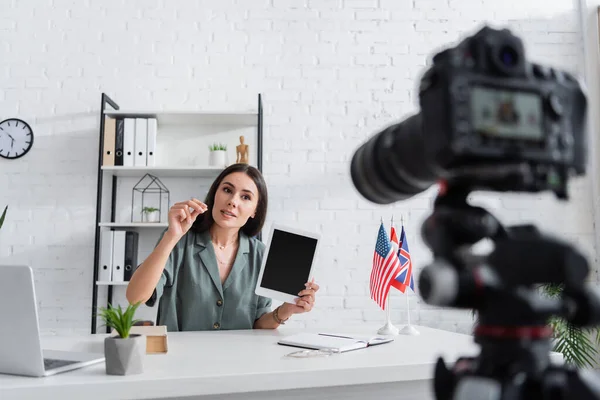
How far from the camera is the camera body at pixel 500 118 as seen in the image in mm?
445

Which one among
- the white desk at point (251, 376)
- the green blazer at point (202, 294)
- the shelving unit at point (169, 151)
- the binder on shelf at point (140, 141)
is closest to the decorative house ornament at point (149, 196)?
the shelving unit at point (169, 151)

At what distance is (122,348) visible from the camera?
116 cm

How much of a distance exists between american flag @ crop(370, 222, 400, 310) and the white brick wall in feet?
3.77

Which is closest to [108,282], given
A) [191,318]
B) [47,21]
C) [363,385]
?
[191,318]

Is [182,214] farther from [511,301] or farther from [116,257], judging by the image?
[511,301]

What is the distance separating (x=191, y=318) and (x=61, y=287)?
141 cm

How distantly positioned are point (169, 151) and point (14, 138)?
93 cm

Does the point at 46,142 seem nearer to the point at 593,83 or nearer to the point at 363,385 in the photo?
the point at 363,385

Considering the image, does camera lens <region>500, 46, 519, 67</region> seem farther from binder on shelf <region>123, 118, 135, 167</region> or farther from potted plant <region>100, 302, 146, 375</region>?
binder on shelf <region>123, 118, 135, 167</region>

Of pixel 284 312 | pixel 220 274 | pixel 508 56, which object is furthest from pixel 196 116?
pixel 508 56

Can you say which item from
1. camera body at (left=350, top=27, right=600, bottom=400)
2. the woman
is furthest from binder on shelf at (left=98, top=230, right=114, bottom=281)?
camera body at (left=350, top=27, right=600, bottom=400)

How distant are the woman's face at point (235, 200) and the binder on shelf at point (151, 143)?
33.4 inches

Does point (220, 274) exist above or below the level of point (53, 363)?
above

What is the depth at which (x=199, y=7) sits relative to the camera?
3.35 meters
